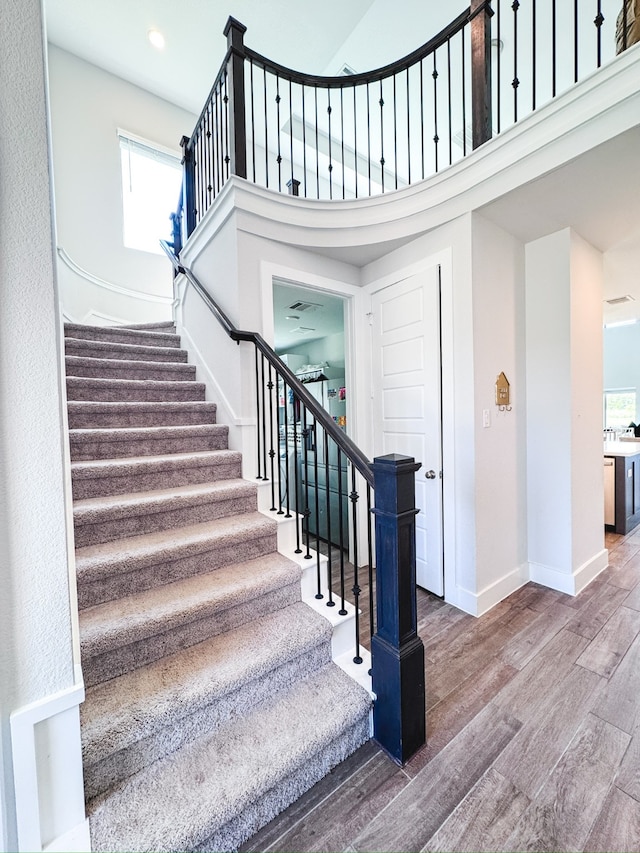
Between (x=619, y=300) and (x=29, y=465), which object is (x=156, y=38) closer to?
(x=29, y=465)

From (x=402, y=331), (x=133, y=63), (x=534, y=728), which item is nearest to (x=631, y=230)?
(x=402, y=331)

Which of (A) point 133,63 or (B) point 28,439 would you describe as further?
(A) point 133,63

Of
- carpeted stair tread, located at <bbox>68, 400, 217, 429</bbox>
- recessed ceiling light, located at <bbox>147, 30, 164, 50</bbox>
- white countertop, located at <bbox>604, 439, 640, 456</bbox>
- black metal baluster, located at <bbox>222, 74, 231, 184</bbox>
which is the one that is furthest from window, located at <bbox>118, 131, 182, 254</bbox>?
white countertop, located at <bbox>604, 439, 640, 456</bbox>

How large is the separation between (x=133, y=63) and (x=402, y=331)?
4752 millimetres

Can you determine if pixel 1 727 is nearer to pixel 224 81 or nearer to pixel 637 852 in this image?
pixel 637 852

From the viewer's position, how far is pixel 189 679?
129 cm

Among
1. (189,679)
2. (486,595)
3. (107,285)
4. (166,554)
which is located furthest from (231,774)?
(107,285)

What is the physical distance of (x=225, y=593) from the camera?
1.55m

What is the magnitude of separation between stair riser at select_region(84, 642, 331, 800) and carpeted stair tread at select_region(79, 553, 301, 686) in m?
0.28

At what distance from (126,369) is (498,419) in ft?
9.23

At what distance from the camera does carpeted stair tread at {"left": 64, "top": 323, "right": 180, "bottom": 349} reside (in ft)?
9.64

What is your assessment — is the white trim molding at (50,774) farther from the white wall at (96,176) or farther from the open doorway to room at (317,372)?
the white wall at (96,176)

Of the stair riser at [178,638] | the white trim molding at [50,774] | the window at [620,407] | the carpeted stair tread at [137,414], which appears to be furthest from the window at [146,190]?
the window at [620,407]

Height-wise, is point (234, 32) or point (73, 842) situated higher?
point (234, 32)
